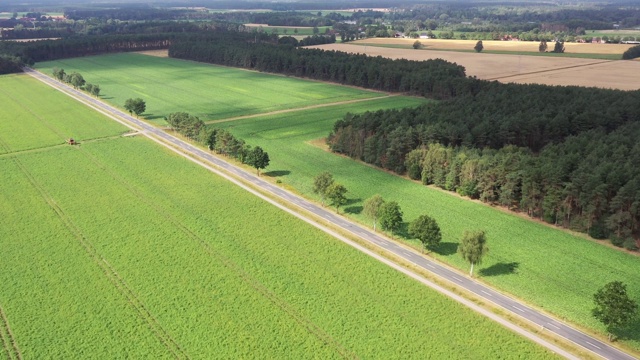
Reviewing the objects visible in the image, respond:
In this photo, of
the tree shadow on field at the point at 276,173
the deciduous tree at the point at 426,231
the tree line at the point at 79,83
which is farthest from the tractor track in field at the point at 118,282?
the tree line at the point at 79,83

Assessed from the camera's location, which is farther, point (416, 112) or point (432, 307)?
point (416, 112)

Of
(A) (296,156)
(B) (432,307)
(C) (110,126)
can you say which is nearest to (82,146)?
(C) (110,126)

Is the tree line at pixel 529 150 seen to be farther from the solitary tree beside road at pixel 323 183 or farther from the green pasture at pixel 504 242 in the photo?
the solitary tree beside road at pixel 323 183

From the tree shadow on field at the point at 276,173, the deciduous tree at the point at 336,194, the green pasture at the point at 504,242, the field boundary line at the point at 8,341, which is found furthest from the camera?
the tree shadow on field at the point at 276,173

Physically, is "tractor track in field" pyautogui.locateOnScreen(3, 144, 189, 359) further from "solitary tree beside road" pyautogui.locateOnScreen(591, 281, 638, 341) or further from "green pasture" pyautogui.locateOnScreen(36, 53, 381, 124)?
"green pasture" pyautogui.locateOnScreen(36, 53, 381, 124)

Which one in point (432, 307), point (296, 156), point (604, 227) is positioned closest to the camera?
point (432, 307)

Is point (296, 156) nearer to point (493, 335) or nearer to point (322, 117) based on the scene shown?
point (322, 117)

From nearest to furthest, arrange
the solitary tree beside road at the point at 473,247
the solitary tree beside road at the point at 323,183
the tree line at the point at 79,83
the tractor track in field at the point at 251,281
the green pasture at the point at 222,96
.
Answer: the tractor track in field at the point at 251,281
the solitary tree beside road at the point at 473,247
the solitary tree beside road at the point at 323,183
the green pasture at the point at 222,96
the tree line at the point at 79,83
